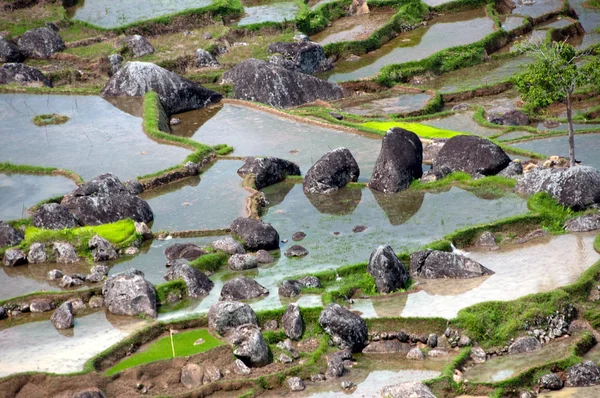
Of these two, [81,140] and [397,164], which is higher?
[397,164]

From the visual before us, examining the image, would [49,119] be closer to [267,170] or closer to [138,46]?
[138,46]

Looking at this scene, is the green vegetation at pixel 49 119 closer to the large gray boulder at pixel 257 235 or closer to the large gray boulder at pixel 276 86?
the large gray boulder at pixel 276 86

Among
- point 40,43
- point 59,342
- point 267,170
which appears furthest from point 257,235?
point 40,43

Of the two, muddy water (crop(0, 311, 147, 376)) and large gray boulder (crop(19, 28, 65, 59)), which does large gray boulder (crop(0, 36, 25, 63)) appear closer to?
large gray boulder (crop(19, 28, 65, 59))

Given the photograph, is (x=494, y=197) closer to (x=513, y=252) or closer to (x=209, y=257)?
(x=513, y=252)

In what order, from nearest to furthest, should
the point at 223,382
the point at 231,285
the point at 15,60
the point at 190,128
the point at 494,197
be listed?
the point at 223,382 < the point at 231,285 < the point at 494,197 < the point at 190,128 < the point at 15,60

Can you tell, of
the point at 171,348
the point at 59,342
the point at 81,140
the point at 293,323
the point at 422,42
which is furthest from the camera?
the point at 422,42

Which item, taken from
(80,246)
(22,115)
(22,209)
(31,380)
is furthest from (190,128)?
(31,380)
